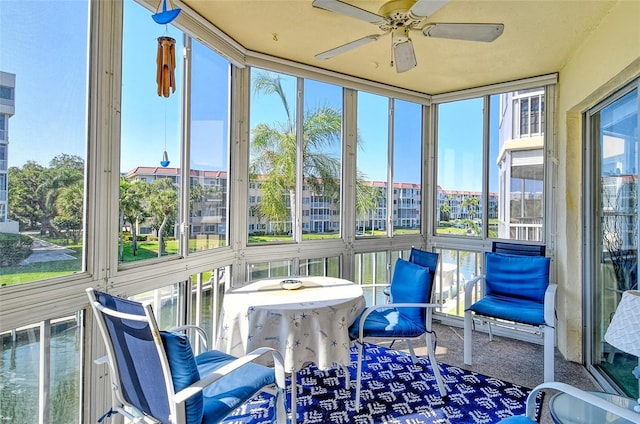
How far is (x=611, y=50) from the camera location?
2.39 m

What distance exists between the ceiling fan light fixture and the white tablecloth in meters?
1.75

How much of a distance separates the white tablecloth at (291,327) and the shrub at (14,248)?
115 cm

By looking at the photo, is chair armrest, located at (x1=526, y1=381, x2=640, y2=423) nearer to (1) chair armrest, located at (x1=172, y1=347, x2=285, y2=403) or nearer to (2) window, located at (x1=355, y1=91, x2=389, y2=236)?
(1) chair armrest, located at (x1=172, y1=347, x2=285, y2=403)

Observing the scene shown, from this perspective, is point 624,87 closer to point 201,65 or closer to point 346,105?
point 346,105

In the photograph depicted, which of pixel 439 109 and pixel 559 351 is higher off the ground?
pixel 439 109

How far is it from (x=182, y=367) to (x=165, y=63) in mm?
1856

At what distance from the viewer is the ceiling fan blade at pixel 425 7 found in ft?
6.08

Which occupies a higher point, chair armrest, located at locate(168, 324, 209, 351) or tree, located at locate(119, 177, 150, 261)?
tree, located at locate(119, 177, 150, 261)

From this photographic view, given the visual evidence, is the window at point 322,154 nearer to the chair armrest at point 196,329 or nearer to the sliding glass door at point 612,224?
the chair armrest at point 196,329

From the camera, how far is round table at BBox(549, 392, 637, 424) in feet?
5.49

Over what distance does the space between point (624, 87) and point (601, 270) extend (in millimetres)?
1432

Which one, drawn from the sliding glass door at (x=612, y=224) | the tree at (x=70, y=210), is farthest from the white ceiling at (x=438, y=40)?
the tree at (x=70, y=210)

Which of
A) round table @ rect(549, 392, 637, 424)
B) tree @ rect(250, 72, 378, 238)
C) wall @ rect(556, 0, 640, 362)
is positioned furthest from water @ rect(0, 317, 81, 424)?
wall @ rect(556, 0, 640, 362)

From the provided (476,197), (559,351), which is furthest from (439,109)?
(559,351)
